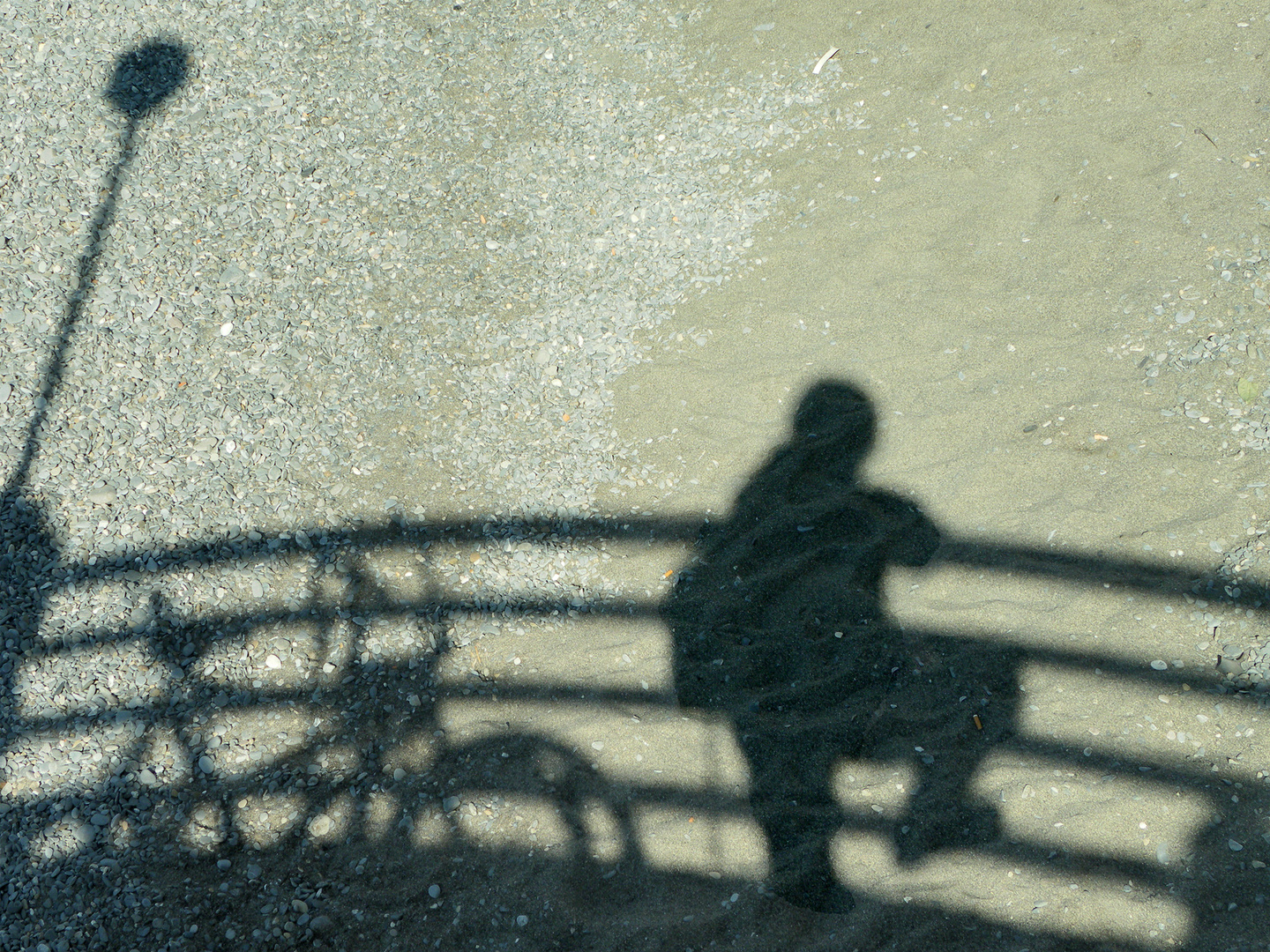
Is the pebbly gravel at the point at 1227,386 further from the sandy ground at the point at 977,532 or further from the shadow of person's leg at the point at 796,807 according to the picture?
the shadow of person's leg at the point at 796,807

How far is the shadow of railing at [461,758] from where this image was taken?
10.7 feet

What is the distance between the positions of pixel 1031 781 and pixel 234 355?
459cm

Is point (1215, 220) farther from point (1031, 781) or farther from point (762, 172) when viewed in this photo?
point (1031, 781)

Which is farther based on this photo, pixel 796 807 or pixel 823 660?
pixel 823 660

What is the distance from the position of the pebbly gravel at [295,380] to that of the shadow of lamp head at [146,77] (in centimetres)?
3

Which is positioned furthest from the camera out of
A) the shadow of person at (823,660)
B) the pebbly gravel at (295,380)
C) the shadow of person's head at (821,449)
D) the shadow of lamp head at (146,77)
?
the shadow of lamp head at (146,77)

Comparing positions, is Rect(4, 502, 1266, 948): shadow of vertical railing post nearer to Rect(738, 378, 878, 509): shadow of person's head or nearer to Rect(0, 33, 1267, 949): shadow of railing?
Rect(0, 33, 1267, 949): shadow of railing

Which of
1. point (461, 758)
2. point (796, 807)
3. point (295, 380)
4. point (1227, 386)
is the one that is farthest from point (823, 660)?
point (295, 380)

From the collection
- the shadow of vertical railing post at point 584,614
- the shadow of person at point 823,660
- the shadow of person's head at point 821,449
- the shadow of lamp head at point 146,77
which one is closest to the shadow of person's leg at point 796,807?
the shadow of person at point 823,660

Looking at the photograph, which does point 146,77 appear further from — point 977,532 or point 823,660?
point 977,532

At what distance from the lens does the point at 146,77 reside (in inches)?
224

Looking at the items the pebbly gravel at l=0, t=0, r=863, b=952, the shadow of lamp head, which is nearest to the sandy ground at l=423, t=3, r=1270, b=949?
the pebbly gravel at l=0, t=0, r=863, b=952

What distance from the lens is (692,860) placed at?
3344 mm

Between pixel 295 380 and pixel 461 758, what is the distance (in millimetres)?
2346
